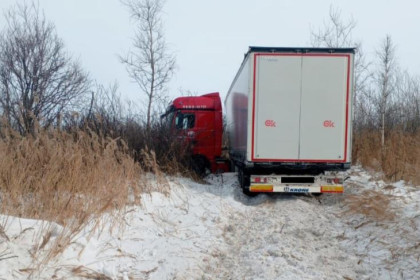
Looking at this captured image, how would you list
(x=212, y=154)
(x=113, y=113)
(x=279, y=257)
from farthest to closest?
(x=212, y=154) → (x=113, y=113) → (x=279, y=257)

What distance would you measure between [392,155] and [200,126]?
229 inches

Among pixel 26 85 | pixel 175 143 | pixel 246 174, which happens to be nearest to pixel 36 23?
pixel 26 85

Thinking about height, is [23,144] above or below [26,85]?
below

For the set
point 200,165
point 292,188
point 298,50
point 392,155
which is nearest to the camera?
point 298,50

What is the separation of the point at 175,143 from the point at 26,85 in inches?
280

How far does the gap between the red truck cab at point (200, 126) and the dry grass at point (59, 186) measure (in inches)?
200

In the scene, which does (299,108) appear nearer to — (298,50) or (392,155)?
(298,50)

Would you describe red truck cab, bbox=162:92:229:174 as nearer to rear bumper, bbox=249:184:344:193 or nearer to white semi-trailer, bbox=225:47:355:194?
rear bumper, bbox=249:184:344:193

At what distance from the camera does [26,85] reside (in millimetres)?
13789

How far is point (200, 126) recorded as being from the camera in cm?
1182

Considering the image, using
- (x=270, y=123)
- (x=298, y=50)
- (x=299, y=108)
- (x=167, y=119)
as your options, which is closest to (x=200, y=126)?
(x=167, y=119)

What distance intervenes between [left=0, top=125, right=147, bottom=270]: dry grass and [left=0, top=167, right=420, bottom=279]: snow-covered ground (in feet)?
0.45

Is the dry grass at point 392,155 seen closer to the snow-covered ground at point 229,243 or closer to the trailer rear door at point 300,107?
the snow-covered ground at point 229,243

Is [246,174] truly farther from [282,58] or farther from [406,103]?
[406,103]
